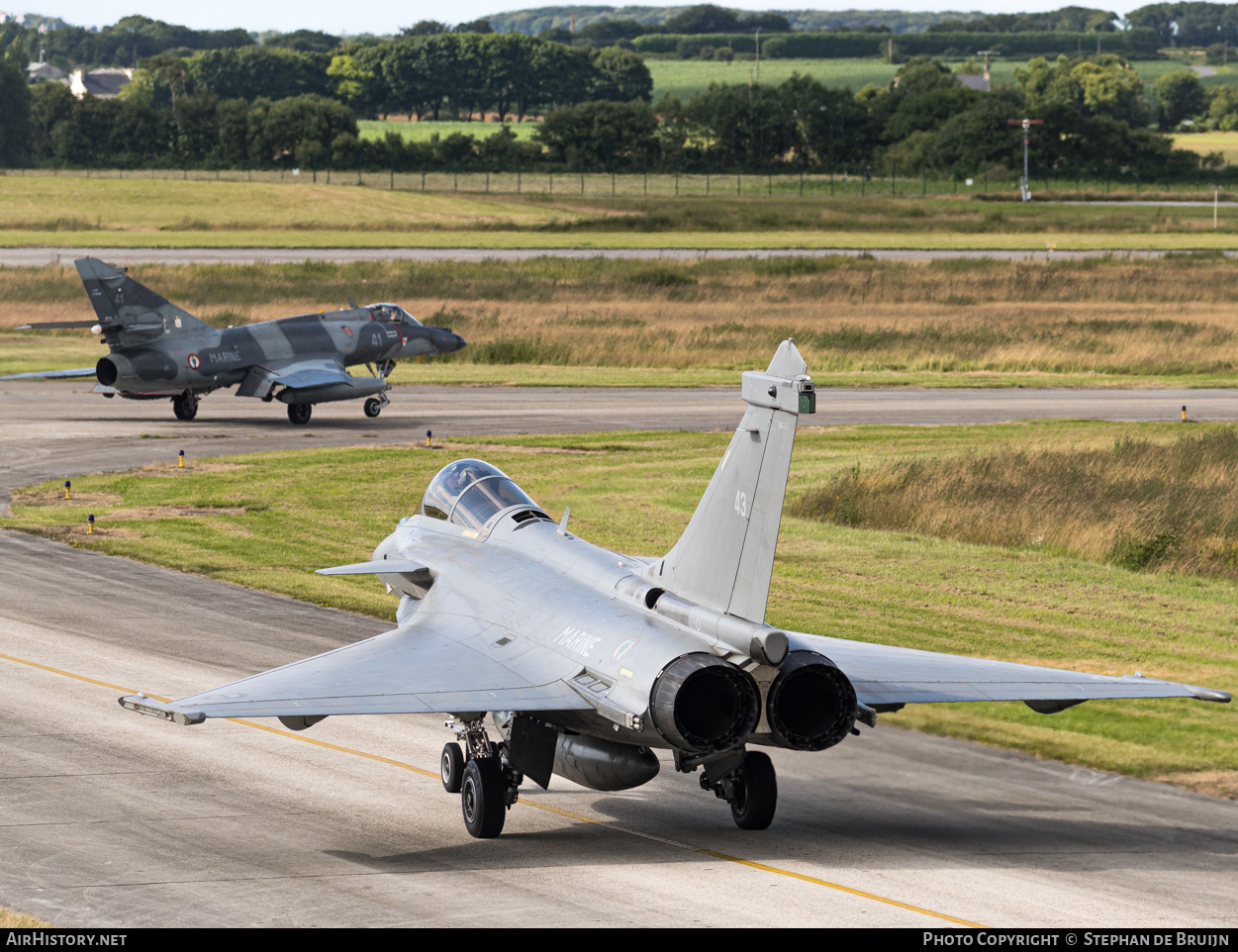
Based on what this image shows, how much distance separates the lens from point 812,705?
11164mm

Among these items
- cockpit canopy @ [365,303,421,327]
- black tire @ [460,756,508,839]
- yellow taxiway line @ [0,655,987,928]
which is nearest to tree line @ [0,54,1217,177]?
cockpit canopy @ [365,303,421,327]

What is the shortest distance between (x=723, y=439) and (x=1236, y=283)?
46.6 m

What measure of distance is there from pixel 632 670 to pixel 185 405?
34.4 meters

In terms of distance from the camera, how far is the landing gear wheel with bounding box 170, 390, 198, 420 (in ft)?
141

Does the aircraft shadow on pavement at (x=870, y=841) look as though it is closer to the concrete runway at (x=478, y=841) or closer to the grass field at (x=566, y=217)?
the concrete runway at (x=478, y=841)

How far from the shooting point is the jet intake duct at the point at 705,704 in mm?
10953

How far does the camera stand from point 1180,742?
1571 centimetres

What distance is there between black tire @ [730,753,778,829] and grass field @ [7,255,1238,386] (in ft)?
129

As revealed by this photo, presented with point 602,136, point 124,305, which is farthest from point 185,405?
point 602,136

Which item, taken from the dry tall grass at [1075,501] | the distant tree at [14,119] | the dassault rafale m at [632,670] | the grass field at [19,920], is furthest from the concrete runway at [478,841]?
the distant tree at [14,119]

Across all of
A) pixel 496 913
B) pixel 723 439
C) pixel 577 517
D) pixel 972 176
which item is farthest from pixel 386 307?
pixel 972 176

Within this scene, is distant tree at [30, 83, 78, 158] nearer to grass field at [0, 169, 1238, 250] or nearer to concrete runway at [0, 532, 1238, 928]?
grass field at [0, 169, 1238, 250]

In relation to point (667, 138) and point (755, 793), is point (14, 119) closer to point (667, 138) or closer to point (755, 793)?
point (667, 138)

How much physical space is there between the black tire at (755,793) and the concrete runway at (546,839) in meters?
0.23
